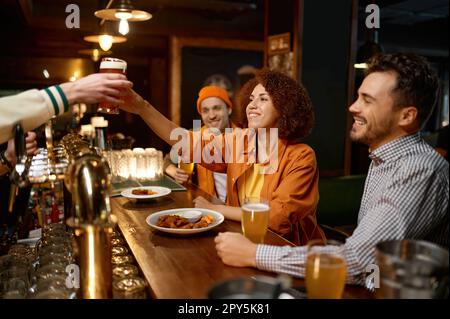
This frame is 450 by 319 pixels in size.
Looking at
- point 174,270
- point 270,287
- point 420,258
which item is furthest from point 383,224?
point 174,270

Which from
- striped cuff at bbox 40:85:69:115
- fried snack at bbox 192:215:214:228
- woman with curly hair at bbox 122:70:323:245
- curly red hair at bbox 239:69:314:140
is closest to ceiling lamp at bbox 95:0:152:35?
woman with curly hair at bbox 122:70:323:245

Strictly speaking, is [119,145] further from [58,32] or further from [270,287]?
[58,32]

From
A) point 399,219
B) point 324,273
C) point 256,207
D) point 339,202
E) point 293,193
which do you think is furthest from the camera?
point 339,202

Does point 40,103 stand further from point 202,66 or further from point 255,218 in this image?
point 202,66

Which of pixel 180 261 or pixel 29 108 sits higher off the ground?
pixel 29 108

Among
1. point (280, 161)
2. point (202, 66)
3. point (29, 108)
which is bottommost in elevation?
point (280, 161)

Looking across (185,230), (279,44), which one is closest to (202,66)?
(279,44)

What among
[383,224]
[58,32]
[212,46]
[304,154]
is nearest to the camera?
[383,224]

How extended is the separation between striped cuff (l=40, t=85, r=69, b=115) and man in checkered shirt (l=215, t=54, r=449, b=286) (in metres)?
0.70

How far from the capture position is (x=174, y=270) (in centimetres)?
140

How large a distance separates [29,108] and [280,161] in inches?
59.2

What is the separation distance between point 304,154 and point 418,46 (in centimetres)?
966

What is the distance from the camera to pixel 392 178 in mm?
1466

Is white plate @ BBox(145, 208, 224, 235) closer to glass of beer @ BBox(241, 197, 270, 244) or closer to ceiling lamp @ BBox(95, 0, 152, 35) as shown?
glass of beer @ BBox(241, 197, 270, 244)
